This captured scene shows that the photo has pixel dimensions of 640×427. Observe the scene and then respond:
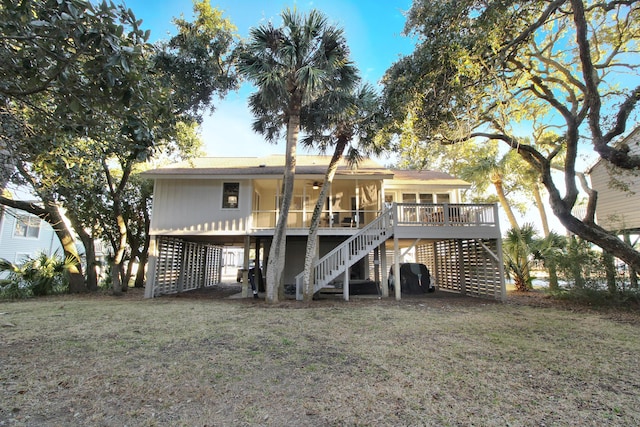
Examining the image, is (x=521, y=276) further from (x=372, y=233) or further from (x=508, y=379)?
(x=508, y=379)

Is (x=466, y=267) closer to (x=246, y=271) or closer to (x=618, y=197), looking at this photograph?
(x=618, y=197)

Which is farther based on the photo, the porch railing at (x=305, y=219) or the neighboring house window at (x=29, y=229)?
the neighboring house window at (x=29, y=229)

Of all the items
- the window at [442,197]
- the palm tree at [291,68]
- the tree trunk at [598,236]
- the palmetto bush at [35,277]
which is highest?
the palm tree at [291,68]

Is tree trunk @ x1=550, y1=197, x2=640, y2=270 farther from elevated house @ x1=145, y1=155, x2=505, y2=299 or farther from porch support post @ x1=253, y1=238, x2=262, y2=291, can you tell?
porch support post @ x1=253, y1=238, x2=262, y2=291

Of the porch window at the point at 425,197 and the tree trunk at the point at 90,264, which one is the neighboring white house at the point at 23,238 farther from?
the porch window at the point at 425,197

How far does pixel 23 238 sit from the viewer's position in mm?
19188

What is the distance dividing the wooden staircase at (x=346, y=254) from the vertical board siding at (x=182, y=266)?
19.6ft

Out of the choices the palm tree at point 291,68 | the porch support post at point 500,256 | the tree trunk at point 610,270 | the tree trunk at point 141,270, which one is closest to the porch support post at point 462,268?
the porch support post at point 500,256

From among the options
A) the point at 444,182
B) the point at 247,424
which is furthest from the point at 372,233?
the point at 247,424

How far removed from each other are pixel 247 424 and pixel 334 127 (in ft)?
30.7

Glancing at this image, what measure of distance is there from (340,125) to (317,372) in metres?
8.08

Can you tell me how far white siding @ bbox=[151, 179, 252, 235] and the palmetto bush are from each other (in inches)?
168

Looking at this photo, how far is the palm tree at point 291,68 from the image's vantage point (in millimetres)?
9210

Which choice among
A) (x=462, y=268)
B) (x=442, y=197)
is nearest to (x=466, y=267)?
(x=462, y=268)
